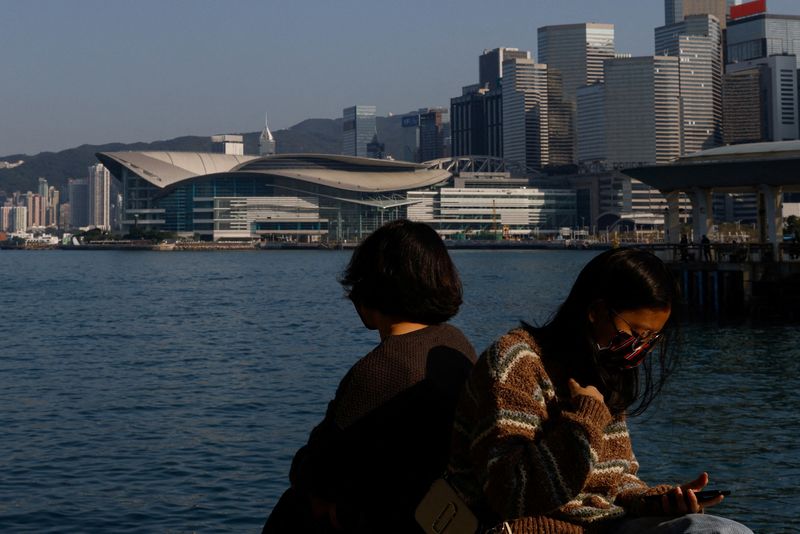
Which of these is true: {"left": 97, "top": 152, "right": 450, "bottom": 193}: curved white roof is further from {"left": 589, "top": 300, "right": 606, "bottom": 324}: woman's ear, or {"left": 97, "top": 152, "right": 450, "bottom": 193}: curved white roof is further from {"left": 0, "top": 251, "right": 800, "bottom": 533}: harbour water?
{"left": 589, "top": 300, "right": 606, "bottom": 324}: woman's ear

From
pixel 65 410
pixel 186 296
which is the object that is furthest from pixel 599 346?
pixel 186 296

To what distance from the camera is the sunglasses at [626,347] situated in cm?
301

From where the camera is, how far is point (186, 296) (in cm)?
5238

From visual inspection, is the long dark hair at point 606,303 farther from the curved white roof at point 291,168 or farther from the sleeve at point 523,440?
the curved white roof at point 291,168

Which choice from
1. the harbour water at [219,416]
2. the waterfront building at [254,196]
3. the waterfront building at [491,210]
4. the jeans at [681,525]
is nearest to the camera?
the jeans at [681,525]

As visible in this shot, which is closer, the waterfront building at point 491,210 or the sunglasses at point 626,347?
the sunglasses at point 626,347

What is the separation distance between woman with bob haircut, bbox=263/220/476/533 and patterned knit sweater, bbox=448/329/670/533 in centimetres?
20

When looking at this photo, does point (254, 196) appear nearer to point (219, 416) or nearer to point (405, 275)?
point (219, 416)

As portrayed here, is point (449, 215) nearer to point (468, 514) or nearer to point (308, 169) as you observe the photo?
point (308, 169)

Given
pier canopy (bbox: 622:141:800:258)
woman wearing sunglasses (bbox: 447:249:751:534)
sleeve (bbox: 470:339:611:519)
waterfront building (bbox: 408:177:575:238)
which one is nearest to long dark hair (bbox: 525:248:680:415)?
woman wearing sunglasses (bbox: 447:249:751:534)

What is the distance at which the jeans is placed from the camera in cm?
267

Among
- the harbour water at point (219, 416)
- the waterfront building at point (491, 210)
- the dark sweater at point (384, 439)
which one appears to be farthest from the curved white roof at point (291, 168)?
the dark sweater at point (384, 439)

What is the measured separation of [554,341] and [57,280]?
2786 inches

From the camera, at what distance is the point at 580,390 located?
Answer: 2.95 m
